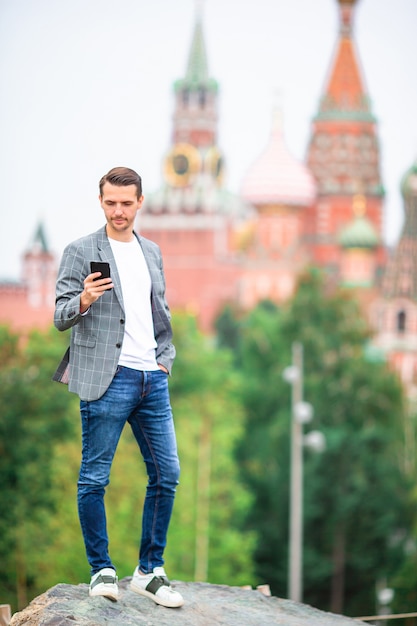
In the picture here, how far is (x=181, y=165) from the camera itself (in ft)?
155

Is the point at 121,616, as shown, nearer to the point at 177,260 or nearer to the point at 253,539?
the point at 253,539

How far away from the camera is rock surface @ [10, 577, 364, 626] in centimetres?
590

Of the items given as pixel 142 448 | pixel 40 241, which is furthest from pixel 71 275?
pixel 40 241

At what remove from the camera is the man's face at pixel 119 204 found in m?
5.89

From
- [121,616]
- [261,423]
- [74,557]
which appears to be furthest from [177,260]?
[121,616]

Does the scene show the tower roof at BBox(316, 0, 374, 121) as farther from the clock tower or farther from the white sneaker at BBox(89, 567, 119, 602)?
the white sneaker at BBox(89, 567, 119, 602)

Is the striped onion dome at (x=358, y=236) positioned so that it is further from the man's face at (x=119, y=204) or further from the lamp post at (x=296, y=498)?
the man's face at (x=119, y=204)

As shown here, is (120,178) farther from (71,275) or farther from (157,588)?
(157,588)

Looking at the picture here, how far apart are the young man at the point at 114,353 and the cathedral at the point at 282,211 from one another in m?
38.6

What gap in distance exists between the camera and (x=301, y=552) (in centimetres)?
2811

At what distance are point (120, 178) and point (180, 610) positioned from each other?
2.04 metres

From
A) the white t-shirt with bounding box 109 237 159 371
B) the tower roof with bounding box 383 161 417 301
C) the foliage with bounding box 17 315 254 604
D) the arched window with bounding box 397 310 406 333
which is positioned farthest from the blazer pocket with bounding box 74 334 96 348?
the tower roof with bounding box 383 161 417 301

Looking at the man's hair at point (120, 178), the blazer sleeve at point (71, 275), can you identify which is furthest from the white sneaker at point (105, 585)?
the man's hair at point (120, 178)

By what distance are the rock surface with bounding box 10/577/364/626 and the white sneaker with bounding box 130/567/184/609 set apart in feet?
0.11
